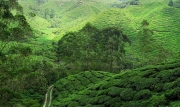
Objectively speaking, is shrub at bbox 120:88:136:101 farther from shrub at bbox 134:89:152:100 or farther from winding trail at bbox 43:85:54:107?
winding trail at bbox 43:85:54:107

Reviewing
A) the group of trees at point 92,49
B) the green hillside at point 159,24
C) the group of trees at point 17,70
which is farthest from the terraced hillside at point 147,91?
the green hillside at point 159,24

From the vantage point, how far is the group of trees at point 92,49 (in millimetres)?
93750

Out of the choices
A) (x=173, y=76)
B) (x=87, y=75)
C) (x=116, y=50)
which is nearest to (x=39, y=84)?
(x=87, y=75)

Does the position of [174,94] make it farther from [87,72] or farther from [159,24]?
[159,24]

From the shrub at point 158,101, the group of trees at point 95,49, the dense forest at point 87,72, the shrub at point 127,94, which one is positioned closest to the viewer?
the shrub at point 158,101

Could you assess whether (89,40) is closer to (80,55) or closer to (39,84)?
(80,55)

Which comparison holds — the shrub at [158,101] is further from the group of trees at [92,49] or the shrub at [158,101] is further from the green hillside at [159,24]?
the green hillside at [159,24]

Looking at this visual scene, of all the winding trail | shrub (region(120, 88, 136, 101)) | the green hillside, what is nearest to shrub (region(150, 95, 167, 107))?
shrub (region(120, 88, 136, 101))

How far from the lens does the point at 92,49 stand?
326ft

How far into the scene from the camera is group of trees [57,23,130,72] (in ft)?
308

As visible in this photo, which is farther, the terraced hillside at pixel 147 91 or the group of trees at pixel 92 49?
the group of trees at pixel 92 49

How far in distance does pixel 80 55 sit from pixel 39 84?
2802 cm

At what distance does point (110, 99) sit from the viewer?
2841 cm

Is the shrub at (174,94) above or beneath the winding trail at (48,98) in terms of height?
above
